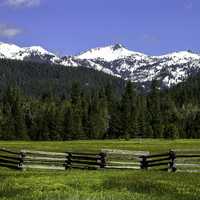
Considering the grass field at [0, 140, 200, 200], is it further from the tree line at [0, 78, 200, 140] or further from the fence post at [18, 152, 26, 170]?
the tree line at [0, 78, 200, 140]

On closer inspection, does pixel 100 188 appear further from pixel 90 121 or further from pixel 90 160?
pixel 90 121

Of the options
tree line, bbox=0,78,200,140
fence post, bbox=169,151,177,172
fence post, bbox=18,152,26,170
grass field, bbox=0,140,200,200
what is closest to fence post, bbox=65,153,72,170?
fence post, bbox=18,152,26,170

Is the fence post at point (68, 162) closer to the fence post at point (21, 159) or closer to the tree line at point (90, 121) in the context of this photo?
the fence post at point (21, 159)

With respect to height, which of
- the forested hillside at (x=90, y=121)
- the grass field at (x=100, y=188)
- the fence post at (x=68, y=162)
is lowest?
the grass field at (x=100, y=188)

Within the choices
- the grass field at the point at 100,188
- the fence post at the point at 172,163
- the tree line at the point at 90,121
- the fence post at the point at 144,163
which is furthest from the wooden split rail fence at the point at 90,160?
the tree line at the point at 90,121

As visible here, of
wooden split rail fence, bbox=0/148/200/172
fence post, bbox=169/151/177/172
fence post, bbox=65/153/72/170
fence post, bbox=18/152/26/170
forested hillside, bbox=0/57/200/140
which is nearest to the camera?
fence post, bbox=169/151/177/172

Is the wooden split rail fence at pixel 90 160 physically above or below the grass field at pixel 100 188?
above

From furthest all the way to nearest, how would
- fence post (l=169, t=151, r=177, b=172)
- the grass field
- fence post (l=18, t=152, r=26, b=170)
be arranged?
1. fence post (l=18, t=152, r=26, b=170)
2. fence post (l=169, t=151, r=177, b=172)
3. the grass field

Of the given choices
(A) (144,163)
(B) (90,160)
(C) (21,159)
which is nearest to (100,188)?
(C) (21,159)

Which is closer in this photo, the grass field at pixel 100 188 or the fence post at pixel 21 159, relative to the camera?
the grass field at pixel 100 188

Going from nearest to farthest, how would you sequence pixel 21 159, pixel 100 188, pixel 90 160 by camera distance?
pixel 100 188
pixel 21 159
pixel 90 160

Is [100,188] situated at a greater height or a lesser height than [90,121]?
lesser

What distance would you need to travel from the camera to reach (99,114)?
7082 inches

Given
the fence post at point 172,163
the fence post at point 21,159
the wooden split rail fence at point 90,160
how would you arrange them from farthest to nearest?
the wooden split rail fence at point 90,160 → the fence post at point 21,159 → the fence post at point 172,163
